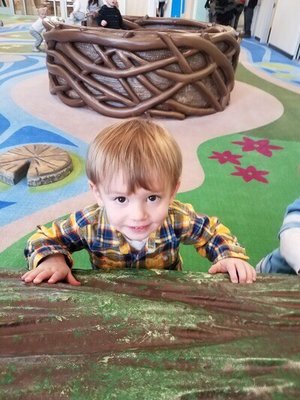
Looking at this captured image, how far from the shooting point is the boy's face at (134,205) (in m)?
0.51

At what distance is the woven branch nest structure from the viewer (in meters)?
2.02

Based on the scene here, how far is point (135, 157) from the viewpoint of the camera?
503 millimetres

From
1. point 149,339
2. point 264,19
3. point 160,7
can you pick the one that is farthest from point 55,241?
point 160,7

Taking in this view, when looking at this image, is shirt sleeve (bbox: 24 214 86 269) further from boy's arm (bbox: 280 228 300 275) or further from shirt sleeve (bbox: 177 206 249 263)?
boy's arm (bbox: 280 228 300 275)

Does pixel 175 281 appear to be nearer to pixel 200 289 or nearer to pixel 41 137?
pixel 200 289

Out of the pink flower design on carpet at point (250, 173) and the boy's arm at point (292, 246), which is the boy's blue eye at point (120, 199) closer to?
the boy's arm at point (292, 246)

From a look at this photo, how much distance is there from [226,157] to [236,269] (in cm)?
129

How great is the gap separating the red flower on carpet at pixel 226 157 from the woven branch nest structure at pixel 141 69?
1.69 feet

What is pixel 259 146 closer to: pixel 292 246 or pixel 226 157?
pixel 226 157

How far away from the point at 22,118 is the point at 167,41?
1027 millimetres

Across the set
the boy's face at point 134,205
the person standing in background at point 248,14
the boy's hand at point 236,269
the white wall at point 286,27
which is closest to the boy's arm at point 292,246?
the boy's hand at point 236,269

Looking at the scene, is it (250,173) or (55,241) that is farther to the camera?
(250,173)

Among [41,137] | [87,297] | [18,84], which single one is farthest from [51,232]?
[18,84]

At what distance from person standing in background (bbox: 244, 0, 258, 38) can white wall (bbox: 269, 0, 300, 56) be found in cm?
66
